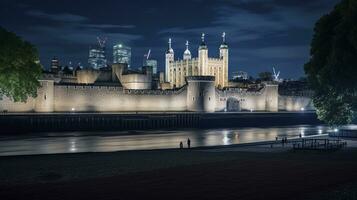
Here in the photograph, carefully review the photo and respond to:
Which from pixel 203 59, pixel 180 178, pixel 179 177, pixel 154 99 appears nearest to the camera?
pixel 180 178

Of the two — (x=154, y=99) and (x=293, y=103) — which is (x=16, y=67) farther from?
(x=293, y=103)

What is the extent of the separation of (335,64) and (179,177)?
14784 mm

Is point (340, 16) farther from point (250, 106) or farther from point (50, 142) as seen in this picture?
point (250, 106)

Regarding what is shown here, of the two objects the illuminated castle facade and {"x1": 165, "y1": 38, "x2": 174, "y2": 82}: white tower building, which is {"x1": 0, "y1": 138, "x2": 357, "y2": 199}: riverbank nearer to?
the illuminated castle facade

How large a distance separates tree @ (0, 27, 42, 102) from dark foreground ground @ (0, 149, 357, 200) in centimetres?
1216

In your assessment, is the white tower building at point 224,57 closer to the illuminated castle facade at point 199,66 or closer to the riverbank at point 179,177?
the illuminated castle facade at point 199,66

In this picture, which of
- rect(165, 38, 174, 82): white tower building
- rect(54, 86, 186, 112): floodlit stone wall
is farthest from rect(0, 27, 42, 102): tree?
rect(165, 38, 174, 82): white tower building

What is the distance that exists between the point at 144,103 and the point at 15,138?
3091 centimetres

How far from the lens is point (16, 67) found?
34438 mm

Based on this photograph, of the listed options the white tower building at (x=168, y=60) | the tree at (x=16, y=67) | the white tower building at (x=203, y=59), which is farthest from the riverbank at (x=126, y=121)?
the white tower building at (x=168, y=60)

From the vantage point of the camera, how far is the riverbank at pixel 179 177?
13.7m

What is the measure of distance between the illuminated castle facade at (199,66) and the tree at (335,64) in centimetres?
8945

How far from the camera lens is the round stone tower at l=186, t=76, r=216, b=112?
75.9 m

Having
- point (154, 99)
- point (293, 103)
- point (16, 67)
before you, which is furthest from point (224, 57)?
point (16, 67)
